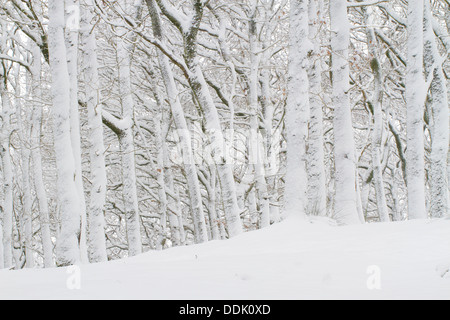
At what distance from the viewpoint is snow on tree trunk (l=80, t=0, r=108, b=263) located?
764 cm

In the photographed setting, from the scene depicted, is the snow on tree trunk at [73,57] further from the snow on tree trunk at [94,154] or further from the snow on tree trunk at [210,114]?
the snow on tree trunk at [210,114]

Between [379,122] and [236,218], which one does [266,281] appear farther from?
[379,122]

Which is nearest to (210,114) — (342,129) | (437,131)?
(342,129)

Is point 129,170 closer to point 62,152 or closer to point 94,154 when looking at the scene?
point 94,154

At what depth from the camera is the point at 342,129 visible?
6.74 metres

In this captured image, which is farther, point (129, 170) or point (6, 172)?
point (6, 172)

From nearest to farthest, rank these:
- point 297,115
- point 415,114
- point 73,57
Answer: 1. point 297,115
2. point 415,114
3. point 73,57

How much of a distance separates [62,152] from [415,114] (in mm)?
5885

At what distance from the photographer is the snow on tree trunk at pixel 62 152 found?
595 centimetres

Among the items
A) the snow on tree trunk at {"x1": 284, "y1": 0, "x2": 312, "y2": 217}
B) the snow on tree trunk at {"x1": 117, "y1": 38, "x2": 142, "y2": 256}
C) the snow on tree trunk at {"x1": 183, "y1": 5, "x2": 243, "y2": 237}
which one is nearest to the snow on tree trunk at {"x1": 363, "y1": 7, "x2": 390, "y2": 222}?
the snow on tree trunk at {"x1": 284, "y1": 0, "x2": 312, "y2": 217}

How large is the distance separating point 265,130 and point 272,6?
3.44m

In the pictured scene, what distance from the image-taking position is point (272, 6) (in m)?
11.2

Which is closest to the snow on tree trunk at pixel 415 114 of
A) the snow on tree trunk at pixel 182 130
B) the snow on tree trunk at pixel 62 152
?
the snow on tree trunk at pixel 182 130
